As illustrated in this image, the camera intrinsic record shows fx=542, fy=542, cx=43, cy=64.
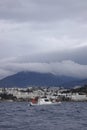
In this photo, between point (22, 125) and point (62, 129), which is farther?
point (22, 125)

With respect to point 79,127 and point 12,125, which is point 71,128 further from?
point 12,125

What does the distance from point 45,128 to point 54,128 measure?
4.05ft

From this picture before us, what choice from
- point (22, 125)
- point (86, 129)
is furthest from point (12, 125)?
point (86, 129)

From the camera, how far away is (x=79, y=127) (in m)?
74.6

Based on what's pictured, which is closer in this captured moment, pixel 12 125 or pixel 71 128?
pixel 71 128

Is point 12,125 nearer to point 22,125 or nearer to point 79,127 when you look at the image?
point 22,125

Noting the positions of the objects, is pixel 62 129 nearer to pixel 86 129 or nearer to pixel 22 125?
pixel 86 129

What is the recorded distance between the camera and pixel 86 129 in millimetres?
71562

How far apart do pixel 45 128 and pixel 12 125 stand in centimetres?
723

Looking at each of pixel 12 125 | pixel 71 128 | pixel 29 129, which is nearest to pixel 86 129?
pixel 71 128

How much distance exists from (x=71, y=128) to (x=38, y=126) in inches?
231

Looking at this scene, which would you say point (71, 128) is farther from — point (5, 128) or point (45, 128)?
point (5, 128)

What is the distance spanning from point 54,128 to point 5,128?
665 centimetres

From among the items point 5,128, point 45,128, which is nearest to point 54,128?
point 45,128
